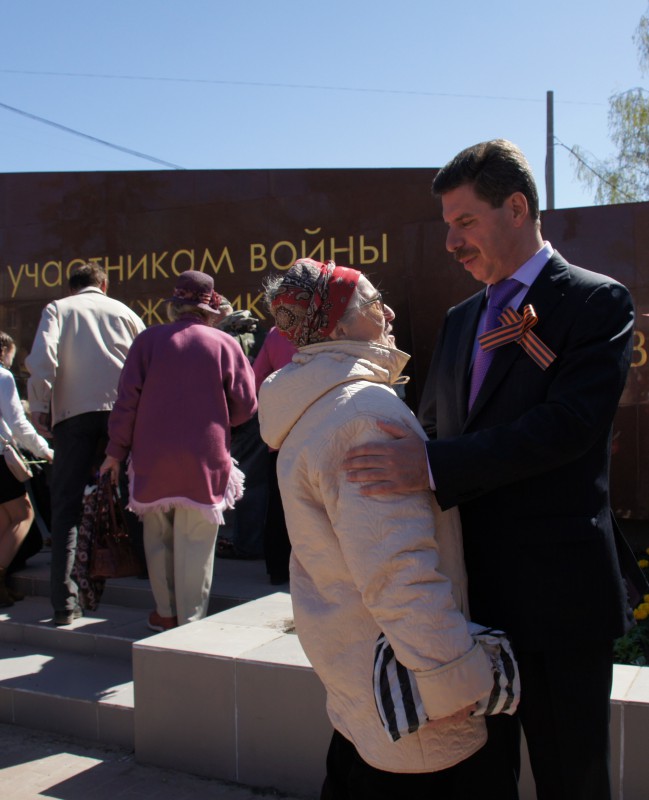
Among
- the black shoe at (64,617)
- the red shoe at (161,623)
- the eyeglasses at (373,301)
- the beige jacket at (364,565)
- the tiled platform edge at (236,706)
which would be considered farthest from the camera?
the black shoe at (64,617)

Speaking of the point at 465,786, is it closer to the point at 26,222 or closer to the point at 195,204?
the point at 195,204

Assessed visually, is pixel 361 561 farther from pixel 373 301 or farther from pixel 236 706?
pixel 236 706

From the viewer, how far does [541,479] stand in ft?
6.13

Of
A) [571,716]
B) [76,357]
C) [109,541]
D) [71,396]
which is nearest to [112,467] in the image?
[109,541]

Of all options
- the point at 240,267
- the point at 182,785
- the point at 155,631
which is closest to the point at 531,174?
the point at 182,785

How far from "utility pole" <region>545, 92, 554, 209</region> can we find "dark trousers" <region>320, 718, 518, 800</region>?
2186 centimetres

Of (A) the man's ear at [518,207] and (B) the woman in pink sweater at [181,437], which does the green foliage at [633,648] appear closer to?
(B) the woman in pink sweater at [181,437]

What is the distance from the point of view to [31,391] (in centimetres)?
478

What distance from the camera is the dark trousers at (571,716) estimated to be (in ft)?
6.02

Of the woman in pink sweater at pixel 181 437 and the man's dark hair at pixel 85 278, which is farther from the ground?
the man's dark hair at pixel 85 278

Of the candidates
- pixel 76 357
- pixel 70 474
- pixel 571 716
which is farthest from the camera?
pixel 76 357

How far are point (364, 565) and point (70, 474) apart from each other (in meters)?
3.33

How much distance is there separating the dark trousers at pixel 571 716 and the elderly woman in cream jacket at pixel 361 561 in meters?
0.13

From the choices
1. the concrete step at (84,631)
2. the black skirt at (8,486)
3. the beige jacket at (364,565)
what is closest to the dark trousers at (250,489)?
the concrete step at (84,631)
